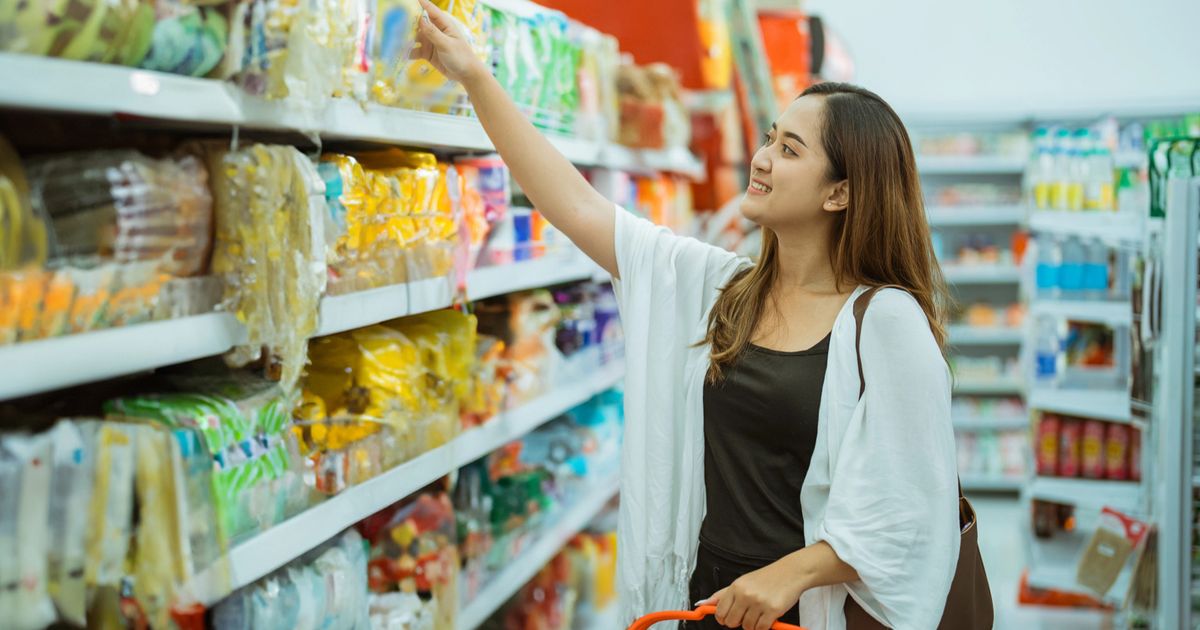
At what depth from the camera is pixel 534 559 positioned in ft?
9.12

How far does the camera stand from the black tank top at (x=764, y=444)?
1.78 m

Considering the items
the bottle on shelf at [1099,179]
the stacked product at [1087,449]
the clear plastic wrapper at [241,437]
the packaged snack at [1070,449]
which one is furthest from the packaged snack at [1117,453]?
the clear plastic wrapper at [241,437]

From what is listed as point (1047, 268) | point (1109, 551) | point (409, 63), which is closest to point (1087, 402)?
point (1047, 268)

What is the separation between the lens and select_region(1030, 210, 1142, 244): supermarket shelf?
418 cm

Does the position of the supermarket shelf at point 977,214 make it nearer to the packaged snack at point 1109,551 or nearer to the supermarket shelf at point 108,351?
the packaged snack at point 1109,551

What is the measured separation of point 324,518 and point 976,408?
688cm

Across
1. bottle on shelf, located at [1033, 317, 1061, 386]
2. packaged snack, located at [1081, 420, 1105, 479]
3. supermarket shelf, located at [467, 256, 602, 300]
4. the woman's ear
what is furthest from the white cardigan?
bottle on shelf, located at [1033, 317, 1061, 386]

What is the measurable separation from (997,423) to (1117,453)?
3.14 metres

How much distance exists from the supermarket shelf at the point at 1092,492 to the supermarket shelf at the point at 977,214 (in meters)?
3.34

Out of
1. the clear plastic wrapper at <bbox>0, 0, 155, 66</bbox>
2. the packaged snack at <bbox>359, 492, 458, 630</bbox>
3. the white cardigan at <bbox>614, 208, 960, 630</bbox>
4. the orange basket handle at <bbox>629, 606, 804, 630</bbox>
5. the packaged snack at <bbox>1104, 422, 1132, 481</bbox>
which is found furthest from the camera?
the packaged snack at <bbox>1104, 422, 1132, 481</bbox>

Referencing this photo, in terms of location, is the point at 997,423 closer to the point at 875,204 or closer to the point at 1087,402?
the point at 1087,402

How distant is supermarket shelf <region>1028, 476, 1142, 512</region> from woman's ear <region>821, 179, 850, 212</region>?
10.6 feet

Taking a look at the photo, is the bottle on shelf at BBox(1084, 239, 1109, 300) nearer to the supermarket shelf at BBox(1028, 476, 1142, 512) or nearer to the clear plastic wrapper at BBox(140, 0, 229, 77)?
the supermarket shelf at BBox(1028, 476, 1142, 512)

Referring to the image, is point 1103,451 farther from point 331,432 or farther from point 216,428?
point 216,428
